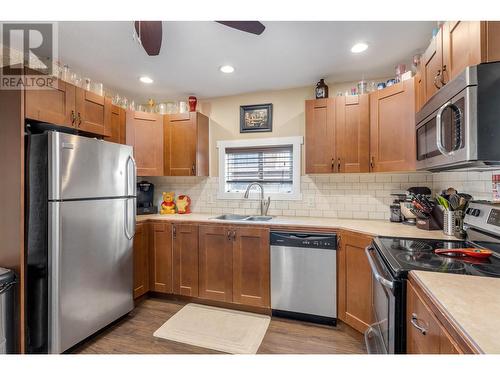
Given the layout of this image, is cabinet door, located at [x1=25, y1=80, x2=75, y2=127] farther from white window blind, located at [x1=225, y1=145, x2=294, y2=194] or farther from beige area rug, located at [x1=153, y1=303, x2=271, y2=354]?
beige area rug, located at [x1=153, y1=303, x2=271, y2=354]

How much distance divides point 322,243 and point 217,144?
1836 millimetres

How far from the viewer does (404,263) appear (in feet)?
3.89

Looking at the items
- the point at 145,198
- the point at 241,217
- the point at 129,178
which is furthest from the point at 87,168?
the point at 241,217

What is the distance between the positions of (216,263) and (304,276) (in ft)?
2.94

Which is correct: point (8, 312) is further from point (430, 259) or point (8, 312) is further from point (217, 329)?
point (430, 259)

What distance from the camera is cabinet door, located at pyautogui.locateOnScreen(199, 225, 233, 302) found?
248 cm

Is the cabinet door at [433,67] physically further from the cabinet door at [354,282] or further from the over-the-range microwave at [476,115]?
the cabinet door at [354,282]

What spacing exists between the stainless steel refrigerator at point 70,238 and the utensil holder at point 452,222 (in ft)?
8.65

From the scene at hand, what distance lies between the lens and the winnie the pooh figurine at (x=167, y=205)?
3207 millimetres

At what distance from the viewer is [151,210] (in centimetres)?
319

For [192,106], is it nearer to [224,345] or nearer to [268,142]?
[268,142]

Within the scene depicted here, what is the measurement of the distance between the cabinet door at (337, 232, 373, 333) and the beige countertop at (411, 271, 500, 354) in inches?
36.9

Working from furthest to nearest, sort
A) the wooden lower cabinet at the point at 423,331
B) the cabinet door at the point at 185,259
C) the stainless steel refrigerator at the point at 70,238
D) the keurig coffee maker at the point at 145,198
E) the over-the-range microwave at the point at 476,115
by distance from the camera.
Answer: the keurig coffee maker at the point at 145,198 < the cabinet door at the point at 185,259 < the stainless steel refrigerator at the point at 70,238 < the over-the-range microwave at the point at 476,115 < the wooden lower cabinet at the point at 423,331

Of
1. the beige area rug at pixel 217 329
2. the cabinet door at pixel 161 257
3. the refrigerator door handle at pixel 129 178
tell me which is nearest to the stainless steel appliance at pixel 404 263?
the beige area rug at pixel 217 329
